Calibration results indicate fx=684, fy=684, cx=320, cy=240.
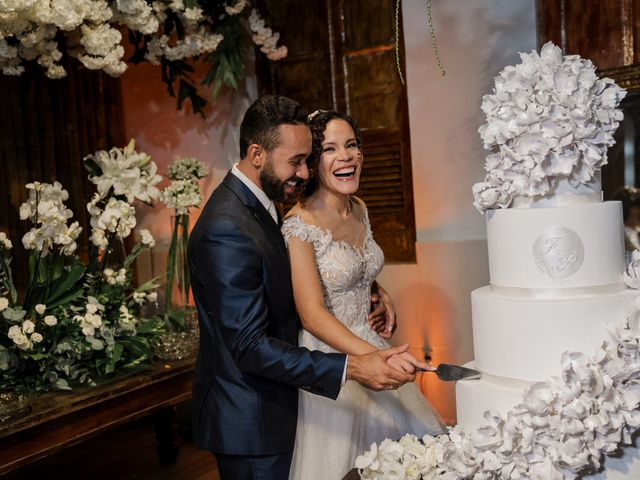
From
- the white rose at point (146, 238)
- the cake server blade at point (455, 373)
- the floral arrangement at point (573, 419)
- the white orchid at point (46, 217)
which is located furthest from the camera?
the white rose at point (146, 238)

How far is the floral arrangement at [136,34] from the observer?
2.82 metres

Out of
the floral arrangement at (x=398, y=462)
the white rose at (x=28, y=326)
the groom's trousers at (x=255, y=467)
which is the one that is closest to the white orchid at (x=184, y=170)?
the white rose at (x=28, y=326)

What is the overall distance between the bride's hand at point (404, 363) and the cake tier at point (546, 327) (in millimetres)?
245

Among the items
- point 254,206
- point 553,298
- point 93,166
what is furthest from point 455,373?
point 93,166

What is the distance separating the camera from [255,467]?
2078 mm

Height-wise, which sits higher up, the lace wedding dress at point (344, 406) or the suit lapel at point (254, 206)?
the suit lapel at point (254, 206)

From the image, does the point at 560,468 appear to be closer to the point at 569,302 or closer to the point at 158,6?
the point at 569,302

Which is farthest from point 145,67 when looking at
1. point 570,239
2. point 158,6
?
point 570,239

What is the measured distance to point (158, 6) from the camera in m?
3.46

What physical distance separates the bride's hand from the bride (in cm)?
25

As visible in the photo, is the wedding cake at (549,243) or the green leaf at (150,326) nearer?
the wedding cake at (549,243)

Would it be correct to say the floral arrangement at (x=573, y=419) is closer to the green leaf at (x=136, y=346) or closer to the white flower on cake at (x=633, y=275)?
the white flower on cake at (x=633, y=275)

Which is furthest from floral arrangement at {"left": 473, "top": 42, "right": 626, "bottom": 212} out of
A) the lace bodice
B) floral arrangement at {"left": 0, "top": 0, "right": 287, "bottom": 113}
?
floral arrangement at {"left": 0, "top": 0, "right": 287, "bottom": 113}

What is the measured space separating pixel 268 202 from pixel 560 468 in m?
1.17
